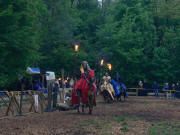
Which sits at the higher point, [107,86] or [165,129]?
[107,86]

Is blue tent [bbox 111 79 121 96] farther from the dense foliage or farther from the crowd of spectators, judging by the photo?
the dense foliage

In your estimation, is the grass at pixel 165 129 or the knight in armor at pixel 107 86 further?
the knight in armor at pixel 107 86

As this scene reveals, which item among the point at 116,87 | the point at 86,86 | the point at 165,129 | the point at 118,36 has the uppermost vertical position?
the point at 118,36

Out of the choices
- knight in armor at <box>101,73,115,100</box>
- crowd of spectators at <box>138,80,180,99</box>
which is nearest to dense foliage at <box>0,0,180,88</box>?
crowd of spectators at <box>138,80,180,99</box>

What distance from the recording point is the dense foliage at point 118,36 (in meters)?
44.7

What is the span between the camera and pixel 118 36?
164ft

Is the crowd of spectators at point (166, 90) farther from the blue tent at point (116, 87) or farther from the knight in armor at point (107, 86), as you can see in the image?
the knight in armor at point (107, 86)

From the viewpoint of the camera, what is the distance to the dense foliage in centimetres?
4469

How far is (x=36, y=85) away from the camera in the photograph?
30.3 metres

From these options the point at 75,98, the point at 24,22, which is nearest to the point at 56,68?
the point at 24,22

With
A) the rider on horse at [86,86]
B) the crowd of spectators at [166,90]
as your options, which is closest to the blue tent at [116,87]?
the rider on horse at [86,86]

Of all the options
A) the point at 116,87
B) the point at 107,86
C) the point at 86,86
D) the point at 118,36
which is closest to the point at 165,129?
the point at 86,86

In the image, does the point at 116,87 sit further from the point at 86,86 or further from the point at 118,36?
the point at 118,36

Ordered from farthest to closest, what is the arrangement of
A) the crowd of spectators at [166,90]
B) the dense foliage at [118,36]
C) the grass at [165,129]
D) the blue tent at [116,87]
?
the dense foliage at [118,36] < the crowd of spectators at [166,90] < the blue tent at [116,87] < the grass at [165,129]
